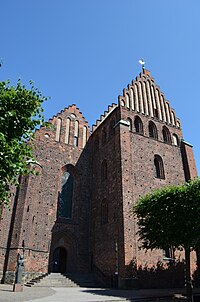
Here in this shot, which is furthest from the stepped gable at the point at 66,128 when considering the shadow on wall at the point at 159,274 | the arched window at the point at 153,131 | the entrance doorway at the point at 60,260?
the shadow on wall at the point at 159,274

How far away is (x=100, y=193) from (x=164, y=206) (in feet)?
30.7

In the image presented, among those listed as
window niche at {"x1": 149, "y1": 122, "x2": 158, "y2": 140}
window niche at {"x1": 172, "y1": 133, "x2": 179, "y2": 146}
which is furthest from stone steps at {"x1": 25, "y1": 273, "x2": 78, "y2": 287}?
window niche at {"x1": 172, "y1": 133, "x2": 179, "y2": 146}

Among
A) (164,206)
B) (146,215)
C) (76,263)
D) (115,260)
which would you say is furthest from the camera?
(76,263)

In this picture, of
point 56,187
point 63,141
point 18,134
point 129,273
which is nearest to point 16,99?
point 18,134

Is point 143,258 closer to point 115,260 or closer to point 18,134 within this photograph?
point 115,260

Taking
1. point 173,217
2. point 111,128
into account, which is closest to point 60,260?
point 173,217

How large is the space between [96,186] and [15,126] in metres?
17.2

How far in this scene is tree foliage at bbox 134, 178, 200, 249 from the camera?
14.9 meters

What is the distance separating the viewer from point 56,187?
82.4 ft

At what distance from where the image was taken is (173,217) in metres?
15.7

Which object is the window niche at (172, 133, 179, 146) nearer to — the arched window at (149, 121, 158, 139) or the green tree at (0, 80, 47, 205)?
the arched window at (149, 121, 158, 139)

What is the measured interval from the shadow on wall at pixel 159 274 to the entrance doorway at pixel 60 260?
300 inches

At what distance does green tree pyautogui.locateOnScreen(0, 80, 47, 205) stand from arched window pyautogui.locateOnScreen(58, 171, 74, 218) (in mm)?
15307

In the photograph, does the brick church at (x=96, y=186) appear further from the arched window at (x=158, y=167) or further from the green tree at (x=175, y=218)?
the green tree at (x=175, y=218)
